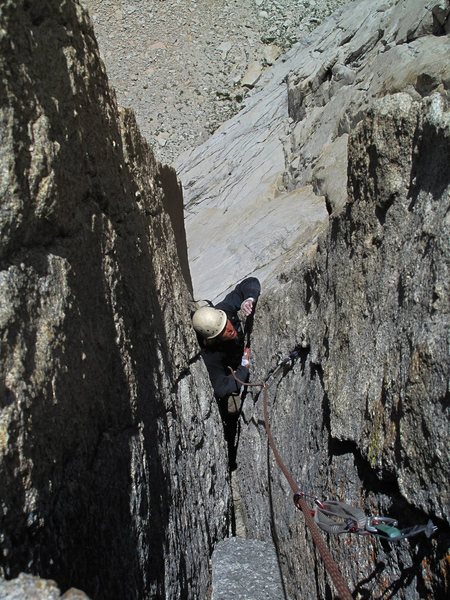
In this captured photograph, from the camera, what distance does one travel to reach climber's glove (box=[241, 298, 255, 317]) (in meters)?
5.35

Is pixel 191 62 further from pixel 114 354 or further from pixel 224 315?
pixel 114 354

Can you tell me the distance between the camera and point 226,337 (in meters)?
5.30

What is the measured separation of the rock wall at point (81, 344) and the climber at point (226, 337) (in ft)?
4.97

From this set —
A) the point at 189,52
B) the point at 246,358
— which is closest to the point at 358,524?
the point at 246,358

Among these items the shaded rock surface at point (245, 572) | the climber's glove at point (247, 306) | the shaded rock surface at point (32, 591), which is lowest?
the shaded rock surface at point (245, 572)

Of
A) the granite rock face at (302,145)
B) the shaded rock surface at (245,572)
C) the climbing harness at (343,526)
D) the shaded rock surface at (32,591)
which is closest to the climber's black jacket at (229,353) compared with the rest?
the granite rock face at (302,145)

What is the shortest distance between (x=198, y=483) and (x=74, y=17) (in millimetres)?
2699

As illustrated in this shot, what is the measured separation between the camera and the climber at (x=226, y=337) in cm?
513

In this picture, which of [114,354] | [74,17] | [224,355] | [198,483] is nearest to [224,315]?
[224,355]

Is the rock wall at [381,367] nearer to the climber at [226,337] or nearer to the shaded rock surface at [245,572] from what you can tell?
the shaded rock surface at [245,572]

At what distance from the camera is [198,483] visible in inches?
148

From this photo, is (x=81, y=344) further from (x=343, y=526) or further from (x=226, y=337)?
(x=226, y=337)

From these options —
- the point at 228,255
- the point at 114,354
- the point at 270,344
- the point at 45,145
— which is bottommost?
the point at 228,255

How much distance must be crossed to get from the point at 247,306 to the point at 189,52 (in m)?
16.8
